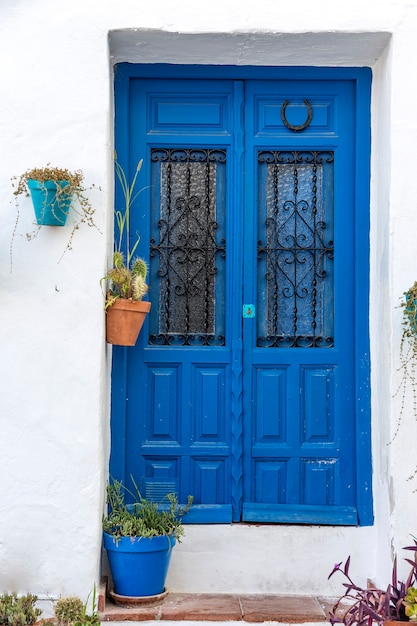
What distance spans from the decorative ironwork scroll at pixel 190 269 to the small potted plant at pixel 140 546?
0.93 m

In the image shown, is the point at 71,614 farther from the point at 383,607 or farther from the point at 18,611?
the point at 383,607

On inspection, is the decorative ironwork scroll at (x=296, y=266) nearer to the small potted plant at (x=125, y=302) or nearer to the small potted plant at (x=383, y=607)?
the small potted plant at (x=125, y=302)

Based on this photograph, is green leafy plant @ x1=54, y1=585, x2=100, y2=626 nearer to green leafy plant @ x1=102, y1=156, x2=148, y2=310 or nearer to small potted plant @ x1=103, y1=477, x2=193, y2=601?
small potted plant @ x1=103, y1=477, x2=193, y2=601

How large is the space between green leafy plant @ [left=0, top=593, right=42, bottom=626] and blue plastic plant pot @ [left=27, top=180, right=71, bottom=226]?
1.84 metres

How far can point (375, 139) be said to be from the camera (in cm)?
504

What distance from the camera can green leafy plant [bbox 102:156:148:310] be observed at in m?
4.65

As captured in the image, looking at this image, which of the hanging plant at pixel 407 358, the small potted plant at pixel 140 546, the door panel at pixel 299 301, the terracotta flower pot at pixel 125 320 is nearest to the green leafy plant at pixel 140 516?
the small potted plant at pixel 140 546

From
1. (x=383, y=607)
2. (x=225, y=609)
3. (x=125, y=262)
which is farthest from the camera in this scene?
(x=125, y=262)

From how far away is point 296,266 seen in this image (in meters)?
5.07

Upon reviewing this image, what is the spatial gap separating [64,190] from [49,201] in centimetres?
10

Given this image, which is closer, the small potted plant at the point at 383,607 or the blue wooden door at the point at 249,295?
the small potted plant at the point at 383,607

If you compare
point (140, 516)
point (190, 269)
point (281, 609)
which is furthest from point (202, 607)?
point (190, 269)

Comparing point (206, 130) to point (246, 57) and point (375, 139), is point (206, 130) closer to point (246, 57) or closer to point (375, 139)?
point (246, 57)

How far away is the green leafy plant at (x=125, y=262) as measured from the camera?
4652 millimetres
